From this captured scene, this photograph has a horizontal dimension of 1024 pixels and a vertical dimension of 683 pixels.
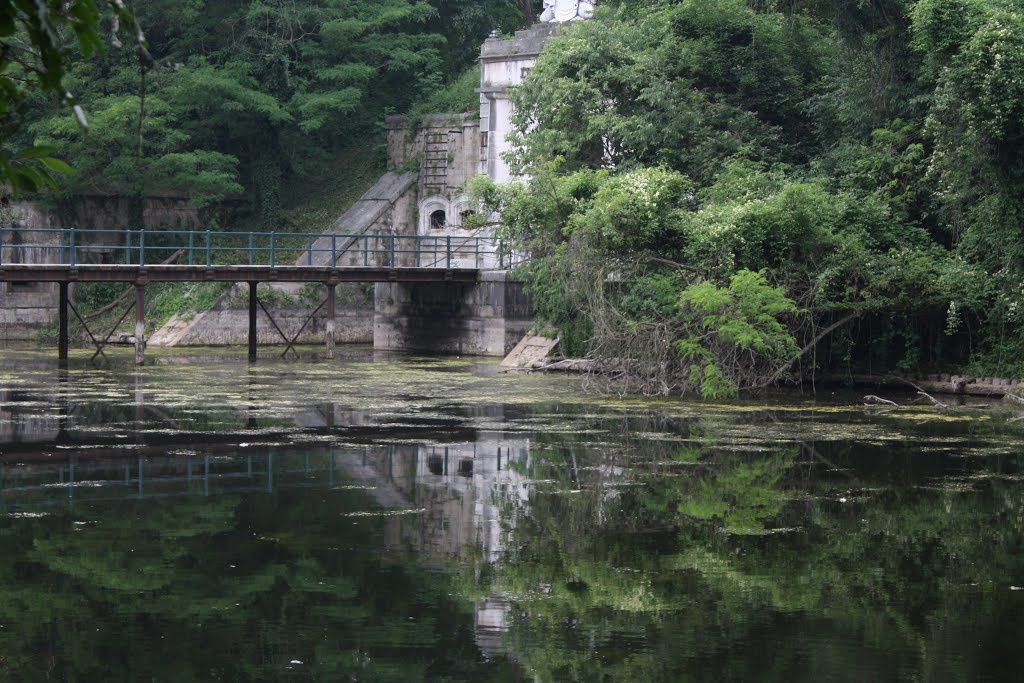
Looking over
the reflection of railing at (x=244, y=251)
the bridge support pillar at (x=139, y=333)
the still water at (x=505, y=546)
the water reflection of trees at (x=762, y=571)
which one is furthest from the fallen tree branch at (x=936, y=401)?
the reflection of railing at (x=244, y=251)

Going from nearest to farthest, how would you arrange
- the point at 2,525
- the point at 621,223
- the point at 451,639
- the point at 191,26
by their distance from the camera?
1. the point at 451,639
2. the point at 2,525
3. the point at 621,223
4. the point at 191,26

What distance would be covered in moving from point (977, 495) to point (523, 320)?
826 inches

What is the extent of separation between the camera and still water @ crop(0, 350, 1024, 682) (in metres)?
7.52

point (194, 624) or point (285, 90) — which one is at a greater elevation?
point (285, 90)

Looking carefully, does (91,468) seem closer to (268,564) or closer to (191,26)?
(268,564)

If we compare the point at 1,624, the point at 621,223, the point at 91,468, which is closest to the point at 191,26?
the point at 621,223

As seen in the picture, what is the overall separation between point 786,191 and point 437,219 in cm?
1921

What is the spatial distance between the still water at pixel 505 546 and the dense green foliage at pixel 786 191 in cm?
395

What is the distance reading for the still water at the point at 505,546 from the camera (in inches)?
296

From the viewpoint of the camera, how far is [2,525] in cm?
1099

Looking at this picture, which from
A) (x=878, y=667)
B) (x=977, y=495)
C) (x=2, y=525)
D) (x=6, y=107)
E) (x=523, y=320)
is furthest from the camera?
(x=523, y=320)

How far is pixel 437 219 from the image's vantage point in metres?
41.5

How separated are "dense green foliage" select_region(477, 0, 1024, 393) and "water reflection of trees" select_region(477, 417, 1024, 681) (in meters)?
8.35

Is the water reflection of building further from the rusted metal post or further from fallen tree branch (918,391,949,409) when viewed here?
the rusted metal post
